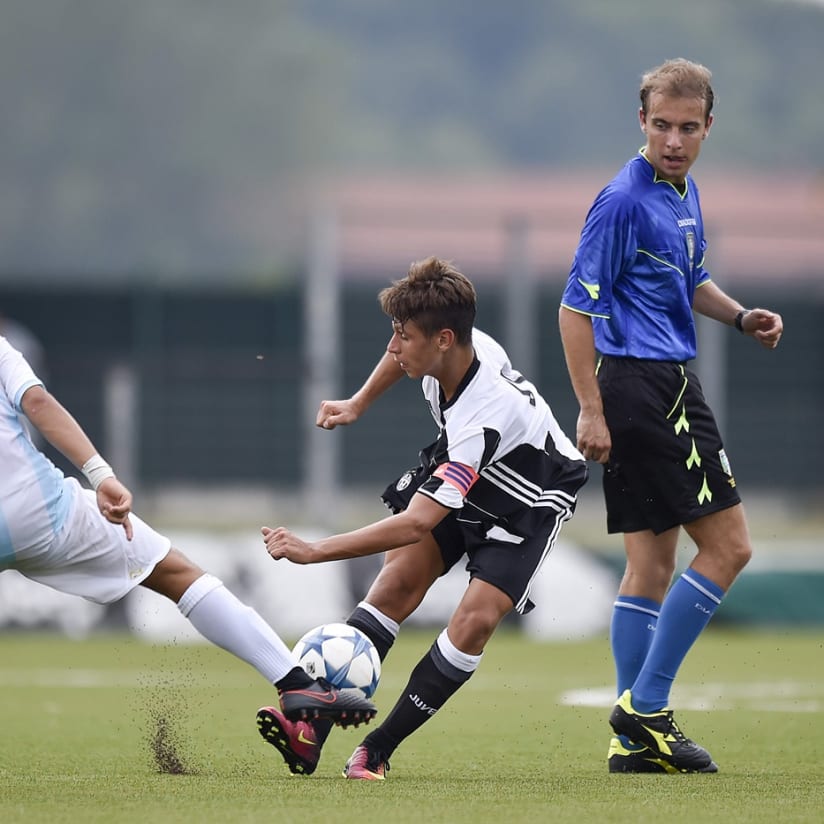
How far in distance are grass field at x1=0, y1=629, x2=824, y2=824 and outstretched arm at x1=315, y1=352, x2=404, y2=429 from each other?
119 cm

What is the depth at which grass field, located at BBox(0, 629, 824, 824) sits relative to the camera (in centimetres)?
496

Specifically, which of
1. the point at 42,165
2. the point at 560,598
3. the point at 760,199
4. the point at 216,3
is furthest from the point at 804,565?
the point at 216,3

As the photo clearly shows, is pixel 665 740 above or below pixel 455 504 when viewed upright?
below

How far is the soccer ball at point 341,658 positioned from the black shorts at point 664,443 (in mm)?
1090

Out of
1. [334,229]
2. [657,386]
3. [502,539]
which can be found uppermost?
[657,386]

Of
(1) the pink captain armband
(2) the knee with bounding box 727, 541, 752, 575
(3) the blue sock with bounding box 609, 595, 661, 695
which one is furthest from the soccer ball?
(2) the knee with bounding box 727, 541, 752, 575

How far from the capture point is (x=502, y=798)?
520 cm

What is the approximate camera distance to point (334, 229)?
44.1 feet

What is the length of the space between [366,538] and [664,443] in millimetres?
1192

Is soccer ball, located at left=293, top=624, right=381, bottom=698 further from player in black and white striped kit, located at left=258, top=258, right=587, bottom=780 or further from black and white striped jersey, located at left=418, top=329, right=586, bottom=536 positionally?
black and white striped jersey, located at left=418, top=329, right=586, bottom=536

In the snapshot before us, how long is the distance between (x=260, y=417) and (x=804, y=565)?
631cm

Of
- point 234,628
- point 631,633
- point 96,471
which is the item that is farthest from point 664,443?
point 96,471

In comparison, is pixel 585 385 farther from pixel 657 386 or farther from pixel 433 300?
pixel 433 300

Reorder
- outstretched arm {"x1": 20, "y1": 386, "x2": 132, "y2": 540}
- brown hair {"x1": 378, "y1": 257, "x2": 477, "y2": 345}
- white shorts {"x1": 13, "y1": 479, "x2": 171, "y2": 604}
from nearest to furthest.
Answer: outstretched arm {"x1": 20, "y1": 386, "x2": 132, "y2": 540}
white shorts {"x1": 13, "y1": 479, "x2": 171, "y2": 604}
brown hair {"x1": 378, "y1": 257, "x2": 477, "y2": 345}
